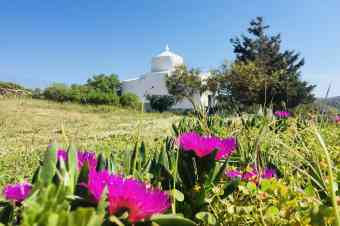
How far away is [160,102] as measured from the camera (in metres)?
29.8

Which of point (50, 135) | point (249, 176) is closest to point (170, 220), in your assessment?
point (249, 176)

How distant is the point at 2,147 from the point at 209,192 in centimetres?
472

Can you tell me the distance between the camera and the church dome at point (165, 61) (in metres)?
42.2

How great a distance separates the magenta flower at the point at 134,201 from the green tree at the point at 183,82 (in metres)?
26.9

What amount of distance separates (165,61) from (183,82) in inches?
559

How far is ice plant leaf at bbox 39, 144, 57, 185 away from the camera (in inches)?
27.6

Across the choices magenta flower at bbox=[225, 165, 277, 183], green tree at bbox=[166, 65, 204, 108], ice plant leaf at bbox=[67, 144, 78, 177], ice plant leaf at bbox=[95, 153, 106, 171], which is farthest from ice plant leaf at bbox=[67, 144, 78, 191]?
green tree at bbox=[166, 65, 204, 108]

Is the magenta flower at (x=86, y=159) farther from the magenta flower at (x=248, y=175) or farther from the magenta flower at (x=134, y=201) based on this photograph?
the magenta flower at (x=248, y=175)

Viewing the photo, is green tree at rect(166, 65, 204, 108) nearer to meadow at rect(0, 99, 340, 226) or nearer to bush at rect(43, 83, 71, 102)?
bush at rect(43, 83, 71, 102)

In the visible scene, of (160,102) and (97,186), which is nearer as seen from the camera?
(97,186)

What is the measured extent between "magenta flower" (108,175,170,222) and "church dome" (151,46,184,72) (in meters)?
41.6

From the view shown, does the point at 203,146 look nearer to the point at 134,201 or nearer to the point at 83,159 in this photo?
the point at 83,159

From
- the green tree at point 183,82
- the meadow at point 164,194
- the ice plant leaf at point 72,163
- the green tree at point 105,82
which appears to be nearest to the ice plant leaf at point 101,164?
the meadow at point 164,194

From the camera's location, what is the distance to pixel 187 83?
28203 millimetres
